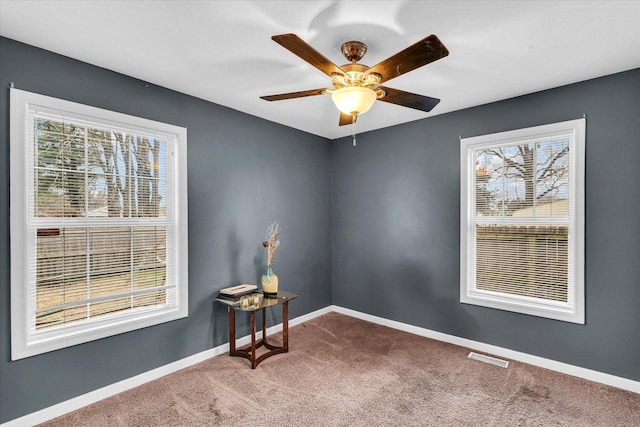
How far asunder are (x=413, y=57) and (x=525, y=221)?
7.13ft

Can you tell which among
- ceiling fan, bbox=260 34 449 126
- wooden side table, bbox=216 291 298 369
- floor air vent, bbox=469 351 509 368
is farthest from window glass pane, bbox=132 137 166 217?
floor air vent, bbox=469 351 509 368

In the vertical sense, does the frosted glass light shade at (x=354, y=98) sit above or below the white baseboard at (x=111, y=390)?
above

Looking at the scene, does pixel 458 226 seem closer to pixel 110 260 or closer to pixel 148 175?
pixel 148 175

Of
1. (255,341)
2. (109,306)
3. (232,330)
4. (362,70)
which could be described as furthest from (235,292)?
(362,70)

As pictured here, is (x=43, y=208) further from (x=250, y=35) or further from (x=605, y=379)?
(x=605, y=379)

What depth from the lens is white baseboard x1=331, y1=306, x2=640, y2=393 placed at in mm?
2512

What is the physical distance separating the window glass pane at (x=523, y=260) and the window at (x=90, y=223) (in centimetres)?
293

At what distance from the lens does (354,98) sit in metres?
1.89

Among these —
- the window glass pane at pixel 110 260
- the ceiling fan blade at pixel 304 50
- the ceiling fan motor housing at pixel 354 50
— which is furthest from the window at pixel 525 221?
the window glass pane at pixel 110 260

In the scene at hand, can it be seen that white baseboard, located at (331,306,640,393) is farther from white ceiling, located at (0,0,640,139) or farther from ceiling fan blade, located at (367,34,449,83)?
ceiling fan blade, located at (367,34,449,83)

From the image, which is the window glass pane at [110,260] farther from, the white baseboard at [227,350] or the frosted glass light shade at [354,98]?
the frosted glass light shade at [354,98]

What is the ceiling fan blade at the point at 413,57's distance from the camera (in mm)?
1506

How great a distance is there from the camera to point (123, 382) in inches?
97.3

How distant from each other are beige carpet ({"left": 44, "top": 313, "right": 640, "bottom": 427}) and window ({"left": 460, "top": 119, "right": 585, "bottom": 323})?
2.05 feet
